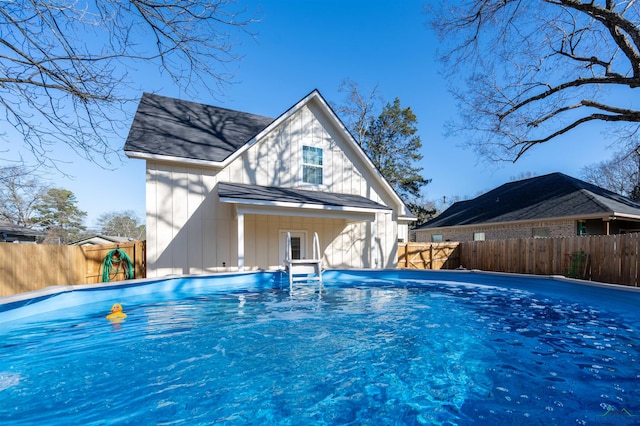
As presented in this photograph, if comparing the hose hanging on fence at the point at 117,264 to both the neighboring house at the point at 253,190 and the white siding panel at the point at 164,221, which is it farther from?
the white siding panel at the point at 164,221

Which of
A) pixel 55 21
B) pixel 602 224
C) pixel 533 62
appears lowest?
pixel 602 224

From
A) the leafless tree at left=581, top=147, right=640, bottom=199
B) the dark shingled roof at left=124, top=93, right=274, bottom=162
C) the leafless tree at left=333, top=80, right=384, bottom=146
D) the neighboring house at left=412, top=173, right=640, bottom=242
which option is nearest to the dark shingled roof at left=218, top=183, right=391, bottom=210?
the dark shingled roof at left=124, top=93, right=274, bottom=162

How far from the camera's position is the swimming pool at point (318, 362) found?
8.66 feet

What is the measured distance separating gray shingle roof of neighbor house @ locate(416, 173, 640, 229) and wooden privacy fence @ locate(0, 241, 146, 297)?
1872 centimetres

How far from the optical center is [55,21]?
3896mm

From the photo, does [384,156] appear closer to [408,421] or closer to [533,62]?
[533,62]

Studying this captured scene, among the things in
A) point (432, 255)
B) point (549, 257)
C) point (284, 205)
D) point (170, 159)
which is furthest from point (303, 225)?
point (549, 257)

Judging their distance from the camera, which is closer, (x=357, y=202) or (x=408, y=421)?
(x=408, y=421)

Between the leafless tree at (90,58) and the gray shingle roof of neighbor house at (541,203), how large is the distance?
57.2 feet

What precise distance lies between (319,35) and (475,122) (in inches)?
318

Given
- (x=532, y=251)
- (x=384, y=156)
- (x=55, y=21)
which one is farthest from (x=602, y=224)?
(x=55, y=21)

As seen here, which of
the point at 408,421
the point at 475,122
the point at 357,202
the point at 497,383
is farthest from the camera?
the point at 475,122

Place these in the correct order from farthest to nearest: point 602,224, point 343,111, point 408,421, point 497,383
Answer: point 343,111 < point 602,224 < point 497,383 < point 408,421

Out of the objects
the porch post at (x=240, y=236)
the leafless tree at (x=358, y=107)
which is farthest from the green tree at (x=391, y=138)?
the porch post at (x=240, y=236)
